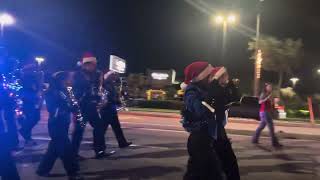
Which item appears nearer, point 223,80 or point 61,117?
point 223,80

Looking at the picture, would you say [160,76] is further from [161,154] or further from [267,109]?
[161,154]

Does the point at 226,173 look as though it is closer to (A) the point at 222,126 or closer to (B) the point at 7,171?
(A) the point at 222,126

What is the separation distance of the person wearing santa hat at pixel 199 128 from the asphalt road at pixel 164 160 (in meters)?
2.71

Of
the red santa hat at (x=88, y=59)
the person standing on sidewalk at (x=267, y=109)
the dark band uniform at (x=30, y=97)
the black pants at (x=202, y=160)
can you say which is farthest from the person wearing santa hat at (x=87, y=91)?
the person standing on sidewalk at (x=267, y=109)

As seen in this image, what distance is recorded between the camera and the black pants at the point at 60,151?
7.89m

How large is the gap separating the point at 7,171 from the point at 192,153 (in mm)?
1897

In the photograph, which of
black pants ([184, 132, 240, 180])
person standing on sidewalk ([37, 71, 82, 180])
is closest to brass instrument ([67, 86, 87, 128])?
person standing on sidewalk ([37, 71, 82, 180])

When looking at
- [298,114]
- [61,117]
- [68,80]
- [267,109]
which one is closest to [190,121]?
[61,117]

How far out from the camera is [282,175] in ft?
30.2

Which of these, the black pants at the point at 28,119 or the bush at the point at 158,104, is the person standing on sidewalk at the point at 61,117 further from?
the bush at the point at 158,104

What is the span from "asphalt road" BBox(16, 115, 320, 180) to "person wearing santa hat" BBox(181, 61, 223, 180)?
271 cm

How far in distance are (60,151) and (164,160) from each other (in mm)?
2679

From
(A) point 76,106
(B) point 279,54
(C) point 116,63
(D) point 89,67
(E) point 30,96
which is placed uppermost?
(B) point 279,54

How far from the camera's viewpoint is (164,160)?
1019 centimetres
